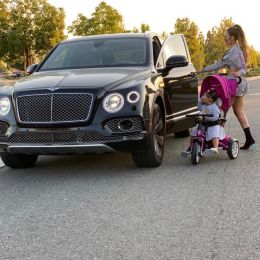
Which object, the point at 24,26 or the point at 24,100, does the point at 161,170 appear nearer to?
the point at 24,100

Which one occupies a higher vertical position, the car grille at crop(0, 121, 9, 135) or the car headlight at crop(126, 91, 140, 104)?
the car headlight at crop(126, 91, 140, 104)

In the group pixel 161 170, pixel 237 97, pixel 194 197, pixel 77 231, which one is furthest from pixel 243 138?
pixel 77 231

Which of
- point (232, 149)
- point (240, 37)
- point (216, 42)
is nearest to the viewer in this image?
point (232, 149)

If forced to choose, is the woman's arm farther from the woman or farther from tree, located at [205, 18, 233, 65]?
tree, located at [205, 18, 233, 65]

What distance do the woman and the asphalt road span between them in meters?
0.65

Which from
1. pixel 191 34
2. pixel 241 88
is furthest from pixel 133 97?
pixel 191 34

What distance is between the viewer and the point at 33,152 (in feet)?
21.4

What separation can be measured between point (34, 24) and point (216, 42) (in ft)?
76.4

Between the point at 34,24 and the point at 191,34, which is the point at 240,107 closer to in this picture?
the point at 34,24

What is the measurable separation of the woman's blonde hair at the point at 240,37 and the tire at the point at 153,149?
1.80 metres

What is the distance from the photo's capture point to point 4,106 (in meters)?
6.73

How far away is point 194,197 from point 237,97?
311 cm

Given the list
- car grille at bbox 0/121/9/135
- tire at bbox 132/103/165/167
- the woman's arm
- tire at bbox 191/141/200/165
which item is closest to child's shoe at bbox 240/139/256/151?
the woman's arm

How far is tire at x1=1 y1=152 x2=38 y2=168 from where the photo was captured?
725cm
